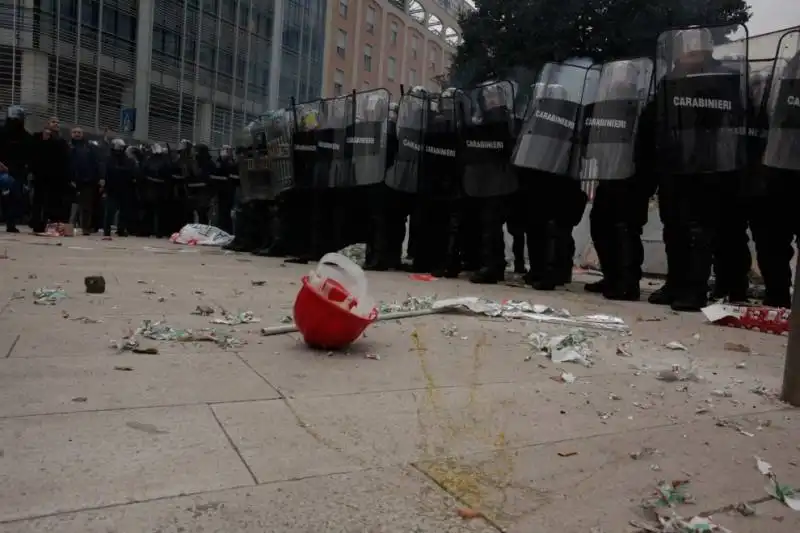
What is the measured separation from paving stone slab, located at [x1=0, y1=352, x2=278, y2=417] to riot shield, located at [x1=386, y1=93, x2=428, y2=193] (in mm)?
5310

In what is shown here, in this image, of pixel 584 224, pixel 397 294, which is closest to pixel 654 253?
pixel 584 224

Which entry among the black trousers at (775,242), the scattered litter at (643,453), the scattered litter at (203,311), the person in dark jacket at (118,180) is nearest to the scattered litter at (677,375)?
the scattered litter at (643,453)

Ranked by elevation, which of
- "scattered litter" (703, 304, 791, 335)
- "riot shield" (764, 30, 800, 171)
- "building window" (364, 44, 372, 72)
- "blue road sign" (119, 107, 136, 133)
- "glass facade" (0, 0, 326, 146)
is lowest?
"scattered litter" (703, 304, 791, 335)

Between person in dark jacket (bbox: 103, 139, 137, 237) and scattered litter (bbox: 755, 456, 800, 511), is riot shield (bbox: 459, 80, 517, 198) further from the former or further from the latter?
person in dark jacket (bbox: 103, 139, 137, 237)

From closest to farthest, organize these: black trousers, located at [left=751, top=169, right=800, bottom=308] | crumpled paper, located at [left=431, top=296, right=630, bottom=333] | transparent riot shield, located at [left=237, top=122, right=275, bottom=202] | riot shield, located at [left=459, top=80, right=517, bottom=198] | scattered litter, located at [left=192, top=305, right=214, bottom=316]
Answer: scattered litter, located at [left=192, top=305, right=214, bottom=316], crumpled paper, located at [left=431, top=296, right=630, bottom=333], black trousers, located at [left=751, top=169, right=800, bottom=308], riot shield, located at [left=459, top=80, right=517, bottom=198], transparent riot shield, located at [left=237, top=122, right=275, bottom=202]

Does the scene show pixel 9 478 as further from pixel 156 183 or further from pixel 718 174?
pixel 156 183

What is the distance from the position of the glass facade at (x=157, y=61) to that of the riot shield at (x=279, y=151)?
50.5ft

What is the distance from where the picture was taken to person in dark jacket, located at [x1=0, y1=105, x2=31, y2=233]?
12242 mm

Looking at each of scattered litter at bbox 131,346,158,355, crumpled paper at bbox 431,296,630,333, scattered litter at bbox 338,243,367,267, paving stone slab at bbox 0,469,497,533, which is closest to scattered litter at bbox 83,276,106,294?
scattered litter at bbox 131,346,158,355

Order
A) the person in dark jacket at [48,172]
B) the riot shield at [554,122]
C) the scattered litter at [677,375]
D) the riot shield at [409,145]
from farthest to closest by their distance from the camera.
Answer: the person in dark jacket at [48,172] < the riot shield at [409,145] < the riot shield at [554,122] < the scattered litter at [677,375]

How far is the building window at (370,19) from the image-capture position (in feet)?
150

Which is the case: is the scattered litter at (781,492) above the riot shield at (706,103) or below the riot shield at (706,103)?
below

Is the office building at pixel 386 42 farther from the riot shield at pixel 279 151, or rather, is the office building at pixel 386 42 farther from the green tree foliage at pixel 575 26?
the riot shield at pixel 279 151

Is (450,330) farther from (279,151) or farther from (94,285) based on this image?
(279,151)
